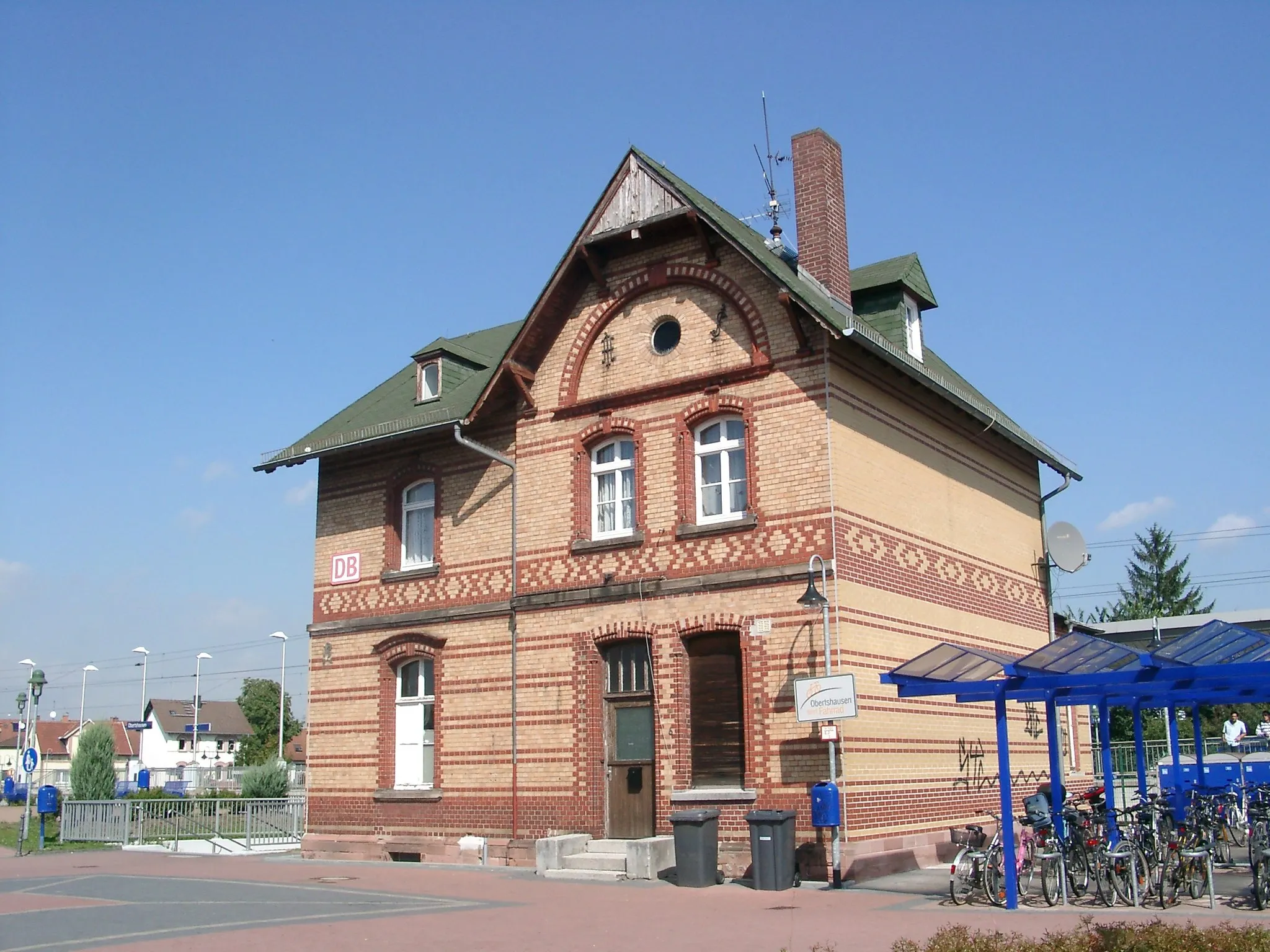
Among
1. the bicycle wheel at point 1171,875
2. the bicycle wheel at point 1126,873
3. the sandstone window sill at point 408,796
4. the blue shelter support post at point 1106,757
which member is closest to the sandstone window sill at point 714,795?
the blue shelter support post at point 1106,757

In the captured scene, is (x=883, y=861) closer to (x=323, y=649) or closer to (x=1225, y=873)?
(x=1225, y=873)

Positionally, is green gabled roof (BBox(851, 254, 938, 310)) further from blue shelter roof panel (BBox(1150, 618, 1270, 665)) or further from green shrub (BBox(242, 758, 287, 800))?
green shrub (BBox(242, 758, 287, 800))

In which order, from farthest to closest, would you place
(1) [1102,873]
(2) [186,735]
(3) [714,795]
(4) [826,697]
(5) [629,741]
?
(2) [186,735] < (5) [629,741] < (3) [714,795] < (4) [826,697] < (1) [1102,873]

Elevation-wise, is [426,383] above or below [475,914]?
above

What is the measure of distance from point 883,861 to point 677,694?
3.72 meters

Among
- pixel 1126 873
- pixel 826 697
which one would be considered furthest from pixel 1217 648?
pixel 826 697

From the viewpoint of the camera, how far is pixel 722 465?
18.7 meters

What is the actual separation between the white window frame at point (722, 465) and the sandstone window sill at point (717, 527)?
14cm

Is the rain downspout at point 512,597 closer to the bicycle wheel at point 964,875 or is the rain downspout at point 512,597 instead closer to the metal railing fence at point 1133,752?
the bicycle wheel at point 964,875

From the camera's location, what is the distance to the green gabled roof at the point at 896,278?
21094 millimetres

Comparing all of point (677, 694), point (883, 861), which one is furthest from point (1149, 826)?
point (677, 694)

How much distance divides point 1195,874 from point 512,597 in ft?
36.1

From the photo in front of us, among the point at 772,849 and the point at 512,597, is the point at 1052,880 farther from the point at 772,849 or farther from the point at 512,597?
the point at 512,597

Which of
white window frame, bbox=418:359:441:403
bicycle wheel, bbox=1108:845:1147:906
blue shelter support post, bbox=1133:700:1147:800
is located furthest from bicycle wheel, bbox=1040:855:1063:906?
white window frame, bbox=418:359:441:403
